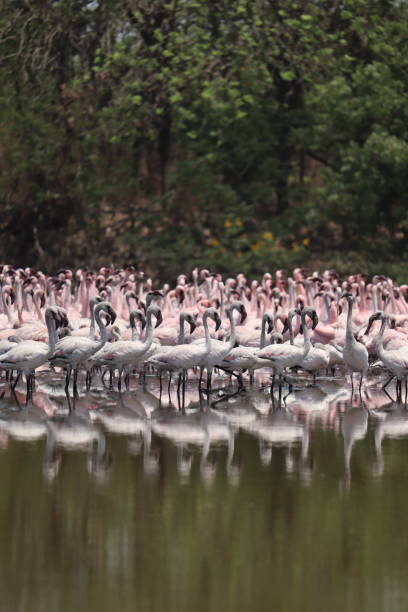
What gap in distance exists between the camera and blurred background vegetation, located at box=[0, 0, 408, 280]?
30266 millimetres

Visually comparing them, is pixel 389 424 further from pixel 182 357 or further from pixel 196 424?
pixel 182 357

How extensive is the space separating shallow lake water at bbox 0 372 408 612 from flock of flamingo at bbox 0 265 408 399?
3.13 ft

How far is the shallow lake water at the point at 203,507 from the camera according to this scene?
7711mm

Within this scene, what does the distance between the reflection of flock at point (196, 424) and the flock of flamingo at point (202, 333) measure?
0.48 meters

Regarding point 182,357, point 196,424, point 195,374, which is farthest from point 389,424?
point 195,374

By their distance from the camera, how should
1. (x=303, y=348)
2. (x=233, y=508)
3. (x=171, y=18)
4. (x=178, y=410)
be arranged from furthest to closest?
(x=171, y=18), (x=303, y=348), (x=178, y=410), (x=233, y=508)

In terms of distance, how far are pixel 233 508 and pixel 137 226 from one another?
24.8 meters

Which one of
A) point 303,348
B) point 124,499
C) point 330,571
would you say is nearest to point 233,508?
point 124,499

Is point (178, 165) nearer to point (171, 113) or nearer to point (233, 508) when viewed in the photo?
point (171, 113)

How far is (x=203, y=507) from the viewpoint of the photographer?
9.57 meters

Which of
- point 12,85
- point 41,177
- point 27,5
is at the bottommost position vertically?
point 41,177

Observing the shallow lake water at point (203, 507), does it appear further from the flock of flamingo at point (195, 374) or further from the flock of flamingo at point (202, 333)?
the flock of flamingo at point (202, 333)

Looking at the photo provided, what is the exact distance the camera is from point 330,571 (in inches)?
319

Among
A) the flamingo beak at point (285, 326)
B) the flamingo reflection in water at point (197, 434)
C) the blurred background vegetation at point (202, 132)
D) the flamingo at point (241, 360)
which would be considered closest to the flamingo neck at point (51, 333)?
the flamingo reflection in water at point (197, 434)
